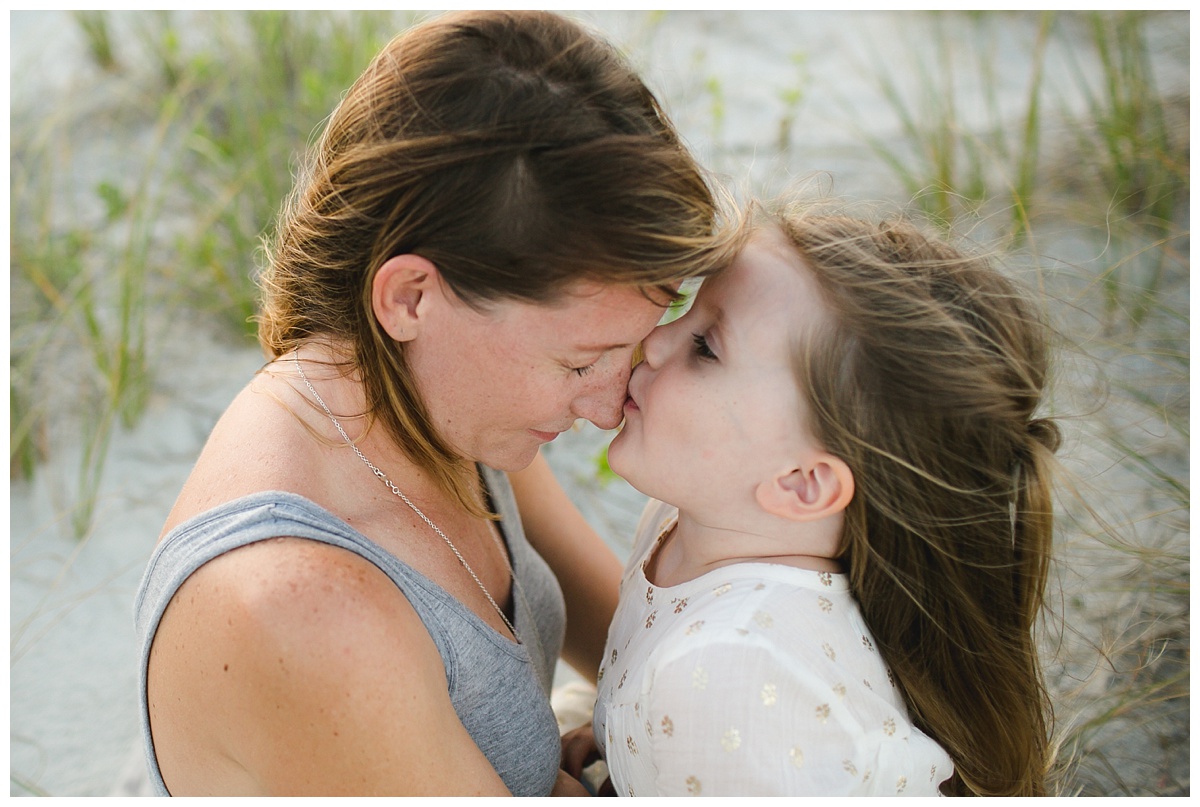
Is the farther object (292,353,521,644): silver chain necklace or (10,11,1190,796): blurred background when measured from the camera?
(10,11,1190,796): blurred background

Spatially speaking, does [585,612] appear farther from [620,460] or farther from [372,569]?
[372,569]

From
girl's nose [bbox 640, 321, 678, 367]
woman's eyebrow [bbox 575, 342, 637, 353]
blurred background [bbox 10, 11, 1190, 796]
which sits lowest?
blurred background [bbox 10, 11, 1190, 796]

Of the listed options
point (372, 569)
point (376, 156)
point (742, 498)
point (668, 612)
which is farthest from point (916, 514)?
point (376, 156)

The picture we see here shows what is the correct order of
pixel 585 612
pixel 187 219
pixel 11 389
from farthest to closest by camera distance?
pixel 187 219
pixel 11 389
pixel 585 612

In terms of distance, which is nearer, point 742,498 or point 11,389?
point 742,498

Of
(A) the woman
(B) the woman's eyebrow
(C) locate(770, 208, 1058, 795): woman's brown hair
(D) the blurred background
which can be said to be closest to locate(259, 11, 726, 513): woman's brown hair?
(A) the woman

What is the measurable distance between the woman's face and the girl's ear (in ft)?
0.96

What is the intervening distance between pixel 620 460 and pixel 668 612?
0.26 meters

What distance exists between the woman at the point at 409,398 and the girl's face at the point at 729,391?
3.3 inches

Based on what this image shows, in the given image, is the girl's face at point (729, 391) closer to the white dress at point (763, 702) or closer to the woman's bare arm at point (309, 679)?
the white dress at point (763, 702)

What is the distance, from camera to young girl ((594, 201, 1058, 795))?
4.83 ft

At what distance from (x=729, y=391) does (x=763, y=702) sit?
1.51 feet

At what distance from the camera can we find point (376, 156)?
1467 millimetres

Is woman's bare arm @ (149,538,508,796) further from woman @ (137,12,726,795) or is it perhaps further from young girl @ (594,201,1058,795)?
young girl @ (594,201,1058,795)
